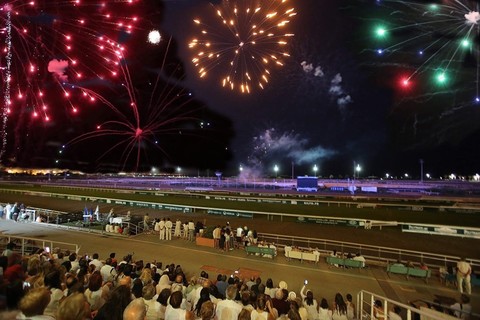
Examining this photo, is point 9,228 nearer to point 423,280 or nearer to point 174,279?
point 174,279

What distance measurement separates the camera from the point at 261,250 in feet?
55.9

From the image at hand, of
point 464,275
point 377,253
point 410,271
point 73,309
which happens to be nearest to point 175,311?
point 73,309

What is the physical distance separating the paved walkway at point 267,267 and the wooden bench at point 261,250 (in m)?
0.35

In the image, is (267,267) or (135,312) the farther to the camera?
(267,267)

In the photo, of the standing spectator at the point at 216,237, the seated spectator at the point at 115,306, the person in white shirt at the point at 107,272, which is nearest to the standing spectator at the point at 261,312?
the seated spectator at the point at 115,306

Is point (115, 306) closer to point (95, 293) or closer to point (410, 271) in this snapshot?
point (95, 293)

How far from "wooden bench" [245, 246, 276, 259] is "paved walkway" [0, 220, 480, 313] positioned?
0.35 metres

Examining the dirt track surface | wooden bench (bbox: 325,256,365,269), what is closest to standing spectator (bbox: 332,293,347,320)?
wooden bench (bbox: 325,256,365,269)

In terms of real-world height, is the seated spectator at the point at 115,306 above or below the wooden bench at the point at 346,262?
above

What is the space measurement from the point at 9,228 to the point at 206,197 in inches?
1084

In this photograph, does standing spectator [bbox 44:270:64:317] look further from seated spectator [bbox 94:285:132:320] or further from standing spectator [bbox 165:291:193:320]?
standing spectator [bbox 165:291:193:320]

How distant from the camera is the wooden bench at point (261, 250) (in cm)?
1684

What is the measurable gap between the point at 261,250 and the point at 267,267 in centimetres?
160

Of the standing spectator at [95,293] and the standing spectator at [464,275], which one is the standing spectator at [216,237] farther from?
the standing spectator at [464,275]
